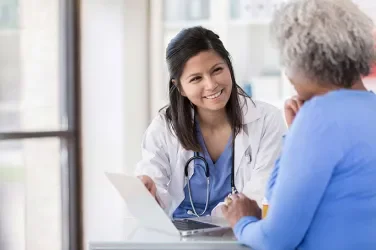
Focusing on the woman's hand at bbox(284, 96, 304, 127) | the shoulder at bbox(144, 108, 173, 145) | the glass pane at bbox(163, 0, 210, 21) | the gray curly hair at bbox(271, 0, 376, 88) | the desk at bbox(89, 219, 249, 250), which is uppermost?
the glass pane at bbox(163, 0, 210, 21)

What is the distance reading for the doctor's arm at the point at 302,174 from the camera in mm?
1272

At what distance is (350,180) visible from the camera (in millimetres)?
1305

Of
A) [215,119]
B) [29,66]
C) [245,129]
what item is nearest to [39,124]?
[29,66]

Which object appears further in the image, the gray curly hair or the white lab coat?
the white lab coat

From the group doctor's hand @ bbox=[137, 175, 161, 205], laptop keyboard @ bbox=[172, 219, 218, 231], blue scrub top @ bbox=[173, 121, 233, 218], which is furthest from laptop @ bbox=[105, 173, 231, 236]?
blue scrub top @ bbox=[173, 121, 233, 218]

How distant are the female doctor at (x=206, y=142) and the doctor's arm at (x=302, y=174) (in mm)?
740

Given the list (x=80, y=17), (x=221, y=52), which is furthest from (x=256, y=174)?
(x=80, y=17)

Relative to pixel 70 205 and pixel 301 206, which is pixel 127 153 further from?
pixel 301 206

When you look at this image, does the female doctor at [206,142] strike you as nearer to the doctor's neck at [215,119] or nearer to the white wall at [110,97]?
the doctor's neck at [215,119]

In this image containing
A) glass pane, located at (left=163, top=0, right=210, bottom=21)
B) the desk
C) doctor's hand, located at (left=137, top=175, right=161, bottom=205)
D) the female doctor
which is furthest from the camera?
glass pane, located at (left=163, top=0, right=210, bottom=21)

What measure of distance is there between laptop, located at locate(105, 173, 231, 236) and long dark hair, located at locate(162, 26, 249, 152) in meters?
0.45

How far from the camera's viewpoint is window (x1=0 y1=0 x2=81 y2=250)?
9.32ft

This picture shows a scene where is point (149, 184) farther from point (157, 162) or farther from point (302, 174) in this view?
point (302, 174)

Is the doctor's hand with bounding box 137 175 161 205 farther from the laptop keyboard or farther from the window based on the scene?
the window
